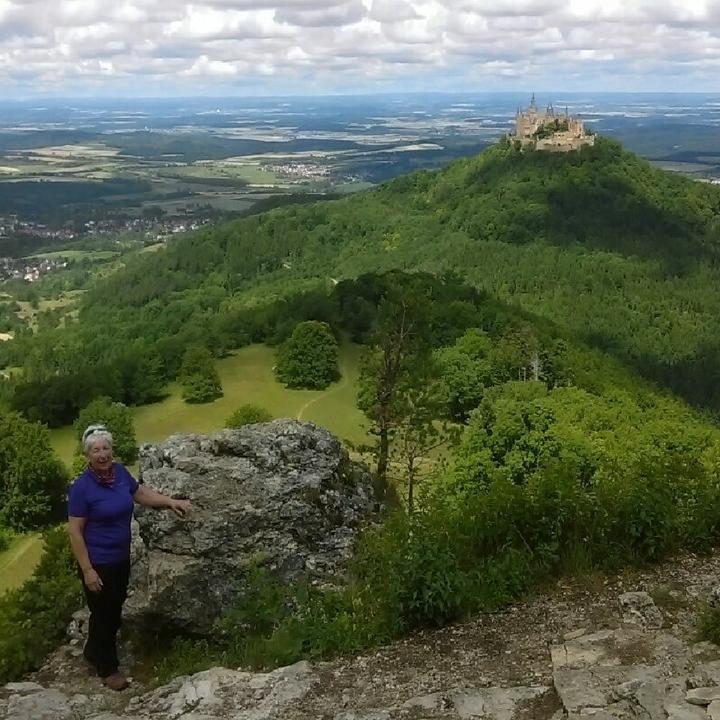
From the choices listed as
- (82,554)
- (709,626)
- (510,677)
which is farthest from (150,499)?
(709,626)

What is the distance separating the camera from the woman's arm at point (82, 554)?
734cm

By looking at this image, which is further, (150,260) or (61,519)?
(150,260)

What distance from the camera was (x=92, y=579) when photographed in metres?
7.47

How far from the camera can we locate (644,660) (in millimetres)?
6715

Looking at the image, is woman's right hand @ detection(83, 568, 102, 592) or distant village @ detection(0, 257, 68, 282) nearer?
woman's right hand @ detection(83, 568, 102, 592)

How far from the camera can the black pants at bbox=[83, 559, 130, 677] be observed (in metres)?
7.75

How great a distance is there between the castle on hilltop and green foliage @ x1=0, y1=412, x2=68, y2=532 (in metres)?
129

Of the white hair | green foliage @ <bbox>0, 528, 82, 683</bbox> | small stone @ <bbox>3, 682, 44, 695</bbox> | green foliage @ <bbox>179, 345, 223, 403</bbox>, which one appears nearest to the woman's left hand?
the white hair

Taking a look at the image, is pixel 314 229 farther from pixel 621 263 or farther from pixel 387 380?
pixel 387 380

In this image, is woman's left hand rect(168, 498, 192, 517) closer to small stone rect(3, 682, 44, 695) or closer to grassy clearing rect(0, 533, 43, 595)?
small stone rect(3, 682, 44, 695)

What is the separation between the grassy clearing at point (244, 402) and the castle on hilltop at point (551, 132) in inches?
4242

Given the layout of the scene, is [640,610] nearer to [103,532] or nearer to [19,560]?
[103,532]

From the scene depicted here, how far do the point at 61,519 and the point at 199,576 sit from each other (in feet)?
112

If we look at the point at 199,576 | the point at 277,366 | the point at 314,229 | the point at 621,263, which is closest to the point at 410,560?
the point at 199,576
